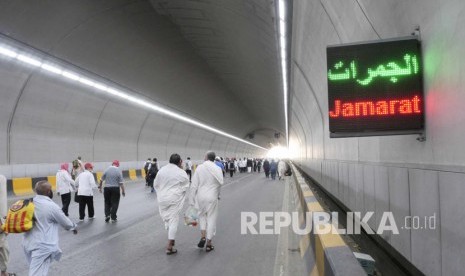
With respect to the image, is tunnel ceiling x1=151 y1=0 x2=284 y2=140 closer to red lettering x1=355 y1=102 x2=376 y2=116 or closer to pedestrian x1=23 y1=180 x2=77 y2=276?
red lettering x1=355 y1=102 x2=376 y2=116

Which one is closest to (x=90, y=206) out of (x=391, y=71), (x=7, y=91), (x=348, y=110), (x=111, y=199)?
(x=111, y=199)

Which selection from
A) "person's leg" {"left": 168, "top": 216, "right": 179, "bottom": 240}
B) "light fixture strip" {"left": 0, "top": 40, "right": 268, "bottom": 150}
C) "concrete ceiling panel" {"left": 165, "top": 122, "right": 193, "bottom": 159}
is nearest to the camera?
"person's leg" {"left": 168, "top": 216, "right": 179, "bottom": 240}

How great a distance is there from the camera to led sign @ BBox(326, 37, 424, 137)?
547cm

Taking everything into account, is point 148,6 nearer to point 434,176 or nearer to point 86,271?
point 86,271

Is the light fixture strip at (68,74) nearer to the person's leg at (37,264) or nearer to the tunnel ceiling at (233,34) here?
the tunnel ceiling at (233,34)

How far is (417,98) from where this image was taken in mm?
5473

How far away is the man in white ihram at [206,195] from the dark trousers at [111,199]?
421 cm

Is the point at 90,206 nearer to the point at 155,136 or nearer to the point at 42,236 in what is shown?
the point at 42,236

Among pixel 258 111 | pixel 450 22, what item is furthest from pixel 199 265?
pixel 258 111

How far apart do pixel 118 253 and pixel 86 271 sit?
122cm

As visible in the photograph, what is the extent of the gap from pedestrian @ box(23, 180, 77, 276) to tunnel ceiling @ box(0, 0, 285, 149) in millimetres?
8575

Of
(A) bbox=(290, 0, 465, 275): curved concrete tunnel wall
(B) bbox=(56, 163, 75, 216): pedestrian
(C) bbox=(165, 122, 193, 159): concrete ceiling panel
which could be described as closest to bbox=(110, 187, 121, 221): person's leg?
(B) bbox=(56, 163, 75, 216): pedestrian

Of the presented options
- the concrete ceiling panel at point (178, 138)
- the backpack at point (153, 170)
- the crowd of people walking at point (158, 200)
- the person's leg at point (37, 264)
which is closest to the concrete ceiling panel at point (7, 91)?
the crowd of people walking at point (158, 200)

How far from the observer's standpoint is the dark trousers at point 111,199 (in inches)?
468
